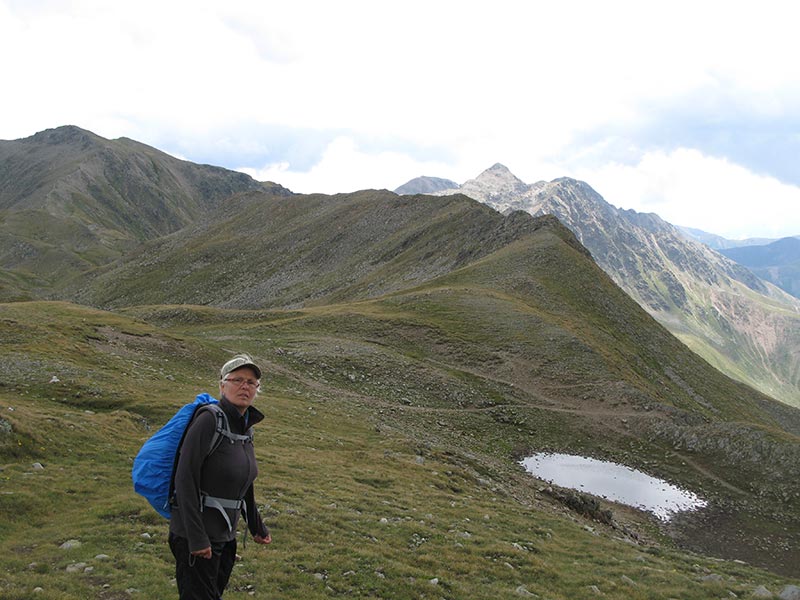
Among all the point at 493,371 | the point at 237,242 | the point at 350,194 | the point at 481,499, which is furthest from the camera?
the point at 350,194

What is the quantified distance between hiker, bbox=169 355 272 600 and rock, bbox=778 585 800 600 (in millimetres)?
18480

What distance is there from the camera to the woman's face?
828cm

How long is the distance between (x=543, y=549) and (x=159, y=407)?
21.4m

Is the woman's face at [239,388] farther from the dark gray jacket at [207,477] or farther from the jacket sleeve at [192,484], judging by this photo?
the jacket sleeve at [192,484]

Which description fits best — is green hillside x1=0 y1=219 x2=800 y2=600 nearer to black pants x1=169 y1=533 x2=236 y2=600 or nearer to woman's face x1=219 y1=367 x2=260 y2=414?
black pants x1=169 y1=533 x2=236 y2=600

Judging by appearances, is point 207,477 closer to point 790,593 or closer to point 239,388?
point 239,388

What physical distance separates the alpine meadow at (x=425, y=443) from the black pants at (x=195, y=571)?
428 centimetres

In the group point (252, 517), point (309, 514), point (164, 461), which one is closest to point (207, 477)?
point (164, 461)

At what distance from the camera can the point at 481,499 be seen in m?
24.9

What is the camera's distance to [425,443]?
33.1 metres

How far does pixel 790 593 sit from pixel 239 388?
776 inches

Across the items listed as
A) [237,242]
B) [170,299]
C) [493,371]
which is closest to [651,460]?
[493,371]

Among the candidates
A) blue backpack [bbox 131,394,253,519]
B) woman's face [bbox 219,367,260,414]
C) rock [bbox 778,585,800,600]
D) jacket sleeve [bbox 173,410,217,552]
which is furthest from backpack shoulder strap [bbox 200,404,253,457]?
rock [bbox 778,585,800,600]

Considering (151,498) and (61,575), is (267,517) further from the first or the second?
(151,498)
